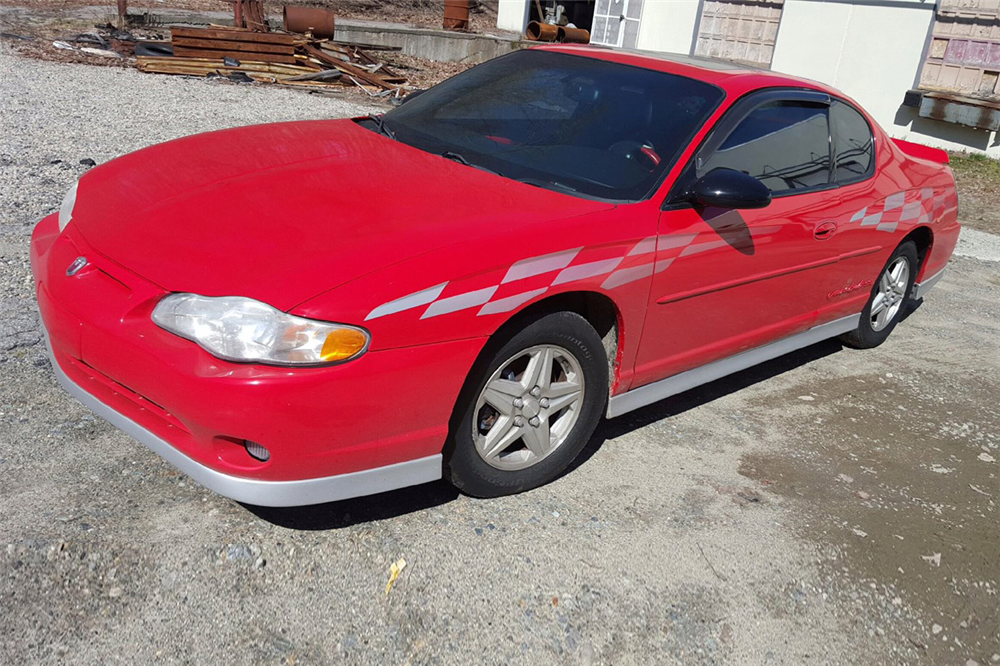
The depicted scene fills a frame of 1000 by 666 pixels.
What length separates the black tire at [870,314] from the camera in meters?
5.07

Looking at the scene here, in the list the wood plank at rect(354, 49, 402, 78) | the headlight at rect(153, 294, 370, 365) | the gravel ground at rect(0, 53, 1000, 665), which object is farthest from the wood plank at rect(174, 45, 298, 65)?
the headlight at rect(153, 294, 370, 365)

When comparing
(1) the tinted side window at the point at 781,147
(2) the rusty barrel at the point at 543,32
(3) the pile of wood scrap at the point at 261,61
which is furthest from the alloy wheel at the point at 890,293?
(2) the rusty barrel at the point at 543,32

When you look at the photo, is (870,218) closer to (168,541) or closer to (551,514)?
(551,514)

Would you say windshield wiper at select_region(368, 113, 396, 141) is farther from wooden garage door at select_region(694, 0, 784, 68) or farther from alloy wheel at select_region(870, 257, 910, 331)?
wooden garage door at select_region(694, 0, 784, 68)

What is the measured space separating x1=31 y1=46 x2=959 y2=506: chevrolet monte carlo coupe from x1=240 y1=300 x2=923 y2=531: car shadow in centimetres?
22

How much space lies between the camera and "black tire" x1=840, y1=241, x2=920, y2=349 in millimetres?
5070

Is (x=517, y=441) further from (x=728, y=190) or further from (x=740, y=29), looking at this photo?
(x=740, y=29)

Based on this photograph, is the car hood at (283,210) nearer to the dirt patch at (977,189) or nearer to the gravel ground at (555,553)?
the gravel ground at (555,553)

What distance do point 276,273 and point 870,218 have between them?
3253 mm

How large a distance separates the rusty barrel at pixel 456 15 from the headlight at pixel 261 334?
18073mm

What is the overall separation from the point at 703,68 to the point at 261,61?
1147cm

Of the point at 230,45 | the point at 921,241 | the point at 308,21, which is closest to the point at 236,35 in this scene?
the point at 230,45

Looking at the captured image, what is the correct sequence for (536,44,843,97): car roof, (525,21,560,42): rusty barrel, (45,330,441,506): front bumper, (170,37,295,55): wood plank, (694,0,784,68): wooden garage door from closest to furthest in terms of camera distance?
1. (45,330,441,506): front bumper
2. (536,44,843,97): car roof
3. (170,37,295,55): wood plank
4. (694,0,784,68): wooden garage door
5. (525,21,560,42): rusty barrel

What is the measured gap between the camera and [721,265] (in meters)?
3.64
